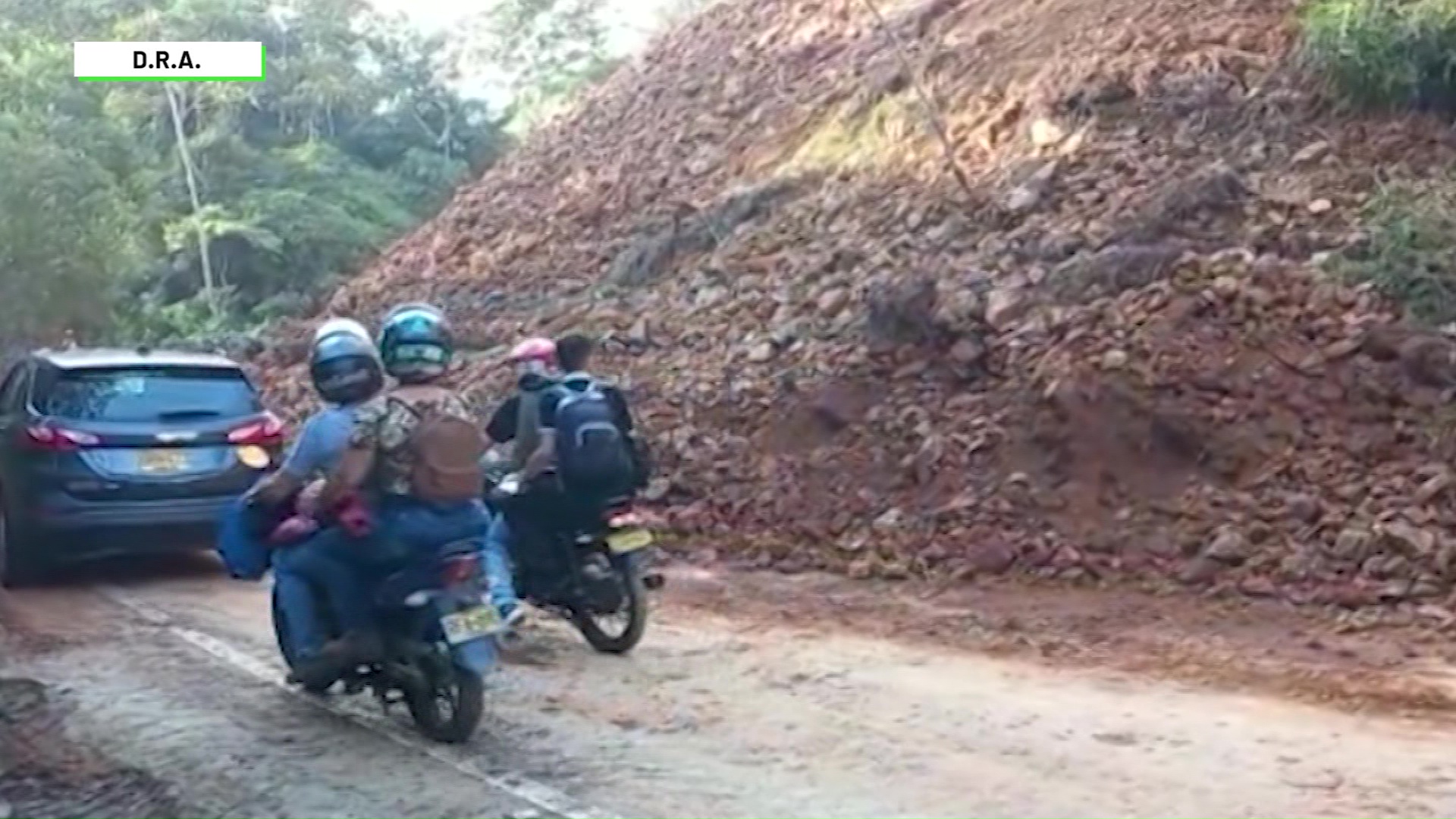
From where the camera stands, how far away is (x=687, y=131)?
2066 cm

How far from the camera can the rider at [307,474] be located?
6750 millimetres

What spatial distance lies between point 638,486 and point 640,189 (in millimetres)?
12047

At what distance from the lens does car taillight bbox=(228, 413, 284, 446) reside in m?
11.1

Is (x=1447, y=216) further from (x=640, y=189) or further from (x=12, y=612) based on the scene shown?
(x=640, y=189)

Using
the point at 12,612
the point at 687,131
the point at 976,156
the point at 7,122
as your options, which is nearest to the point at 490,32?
the point at 7,122

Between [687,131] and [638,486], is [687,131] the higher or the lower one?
the higher one

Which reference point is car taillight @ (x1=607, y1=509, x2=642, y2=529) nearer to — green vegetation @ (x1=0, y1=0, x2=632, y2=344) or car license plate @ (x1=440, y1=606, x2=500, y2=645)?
car license plate @ (x1=440, y1=606, x2=500, y2=645)

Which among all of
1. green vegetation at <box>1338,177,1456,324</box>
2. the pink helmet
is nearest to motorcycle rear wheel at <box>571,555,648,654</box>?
the pink helmet

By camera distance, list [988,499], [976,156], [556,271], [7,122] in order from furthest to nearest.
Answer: [7,122] < [556,271] < [976,156] < [988,499]

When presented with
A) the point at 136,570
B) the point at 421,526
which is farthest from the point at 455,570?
the point at 136,570

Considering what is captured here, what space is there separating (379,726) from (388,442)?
3.88ft

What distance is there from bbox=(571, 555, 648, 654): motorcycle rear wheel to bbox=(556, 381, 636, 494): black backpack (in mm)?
448

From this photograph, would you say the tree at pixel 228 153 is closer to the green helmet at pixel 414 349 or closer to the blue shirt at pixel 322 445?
the green helmet at pixel 414 349

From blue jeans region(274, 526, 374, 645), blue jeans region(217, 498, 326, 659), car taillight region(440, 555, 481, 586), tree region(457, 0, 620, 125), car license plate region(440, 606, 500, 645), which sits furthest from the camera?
tree region(457, 0, 620, 125)
